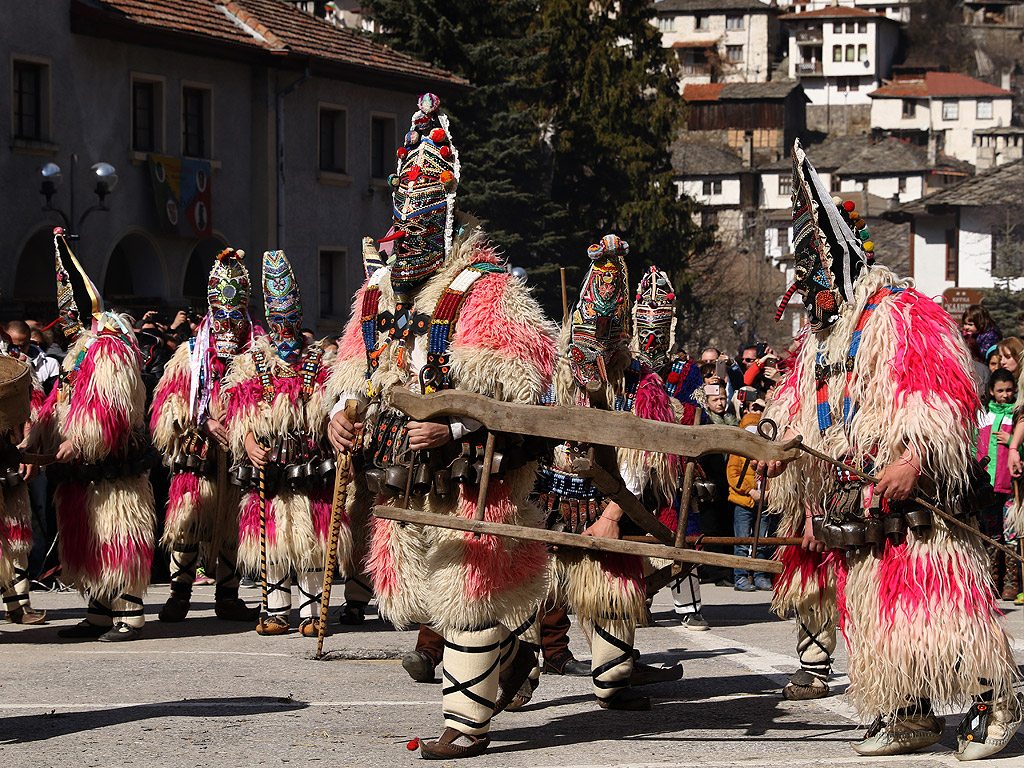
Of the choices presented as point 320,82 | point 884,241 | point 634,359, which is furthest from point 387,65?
point 884,241

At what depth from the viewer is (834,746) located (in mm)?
6496

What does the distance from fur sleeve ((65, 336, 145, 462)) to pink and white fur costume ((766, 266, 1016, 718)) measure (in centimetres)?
521

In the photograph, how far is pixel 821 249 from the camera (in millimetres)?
6758

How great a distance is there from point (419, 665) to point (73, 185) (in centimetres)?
A: 1993

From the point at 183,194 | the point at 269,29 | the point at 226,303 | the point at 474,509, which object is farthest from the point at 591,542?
the point at 269,29

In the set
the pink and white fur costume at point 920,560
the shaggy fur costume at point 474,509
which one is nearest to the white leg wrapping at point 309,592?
the shaggy fur costume at point 474,509

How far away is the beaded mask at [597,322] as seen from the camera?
7.81m

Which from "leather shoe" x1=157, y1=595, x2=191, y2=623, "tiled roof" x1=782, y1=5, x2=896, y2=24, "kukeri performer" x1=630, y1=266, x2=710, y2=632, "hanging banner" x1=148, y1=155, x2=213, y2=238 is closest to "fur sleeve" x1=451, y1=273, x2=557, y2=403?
"kukeri performer" x1=630, y1=266, x2=710, y2=632

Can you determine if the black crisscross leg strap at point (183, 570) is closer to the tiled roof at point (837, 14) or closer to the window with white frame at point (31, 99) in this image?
the window with white frame at point (31, 99)

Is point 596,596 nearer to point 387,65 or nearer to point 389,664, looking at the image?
point 389,664

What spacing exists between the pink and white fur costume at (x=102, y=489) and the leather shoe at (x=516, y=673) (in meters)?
3.78

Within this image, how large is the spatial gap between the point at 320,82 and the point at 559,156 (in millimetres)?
12929

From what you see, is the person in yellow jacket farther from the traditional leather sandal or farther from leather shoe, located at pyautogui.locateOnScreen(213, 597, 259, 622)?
the traditional leather sandal

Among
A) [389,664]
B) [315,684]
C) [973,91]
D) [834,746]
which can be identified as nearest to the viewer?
[834,746]
